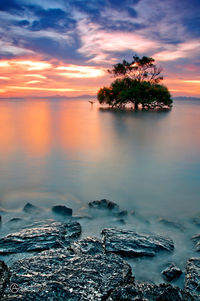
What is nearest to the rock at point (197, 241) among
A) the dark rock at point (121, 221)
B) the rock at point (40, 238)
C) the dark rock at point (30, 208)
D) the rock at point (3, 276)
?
the dark rock at point (121, 221)

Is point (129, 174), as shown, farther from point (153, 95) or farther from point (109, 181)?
point (153, 95)

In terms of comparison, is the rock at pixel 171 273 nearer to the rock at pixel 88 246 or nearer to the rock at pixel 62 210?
the rock at pixel 88 246

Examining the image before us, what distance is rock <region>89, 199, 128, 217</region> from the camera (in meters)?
2.97

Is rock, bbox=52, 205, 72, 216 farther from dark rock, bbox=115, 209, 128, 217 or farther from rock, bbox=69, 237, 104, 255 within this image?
rock, bbox=69, 237, 104, 255

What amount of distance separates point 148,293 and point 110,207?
4.95ft

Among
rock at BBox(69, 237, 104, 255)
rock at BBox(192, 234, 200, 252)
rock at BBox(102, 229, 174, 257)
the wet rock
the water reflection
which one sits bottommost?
the water reflection

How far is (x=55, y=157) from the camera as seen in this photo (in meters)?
6.12

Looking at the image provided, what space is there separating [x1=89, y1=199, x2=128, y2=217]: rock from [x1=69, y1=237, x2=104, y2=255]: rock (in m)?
0.78

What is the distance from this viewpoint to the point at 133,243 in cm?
221

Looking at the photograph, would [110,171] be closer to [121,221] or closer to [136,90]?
[121,221]

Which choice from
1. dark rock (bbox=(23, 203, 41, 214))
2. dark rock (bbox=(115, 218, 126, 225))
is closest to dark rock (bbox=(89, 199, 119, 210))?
dark rock (bbox=(115, 218, 126, 225))

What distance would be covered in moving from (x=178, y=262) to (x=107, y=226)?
92 cm

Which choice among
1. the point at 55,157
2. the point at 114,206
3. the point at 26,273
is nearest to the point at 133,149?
the point at 55,157

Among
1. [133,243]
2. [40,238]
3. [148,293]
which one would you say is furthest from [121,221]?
[148,293]
